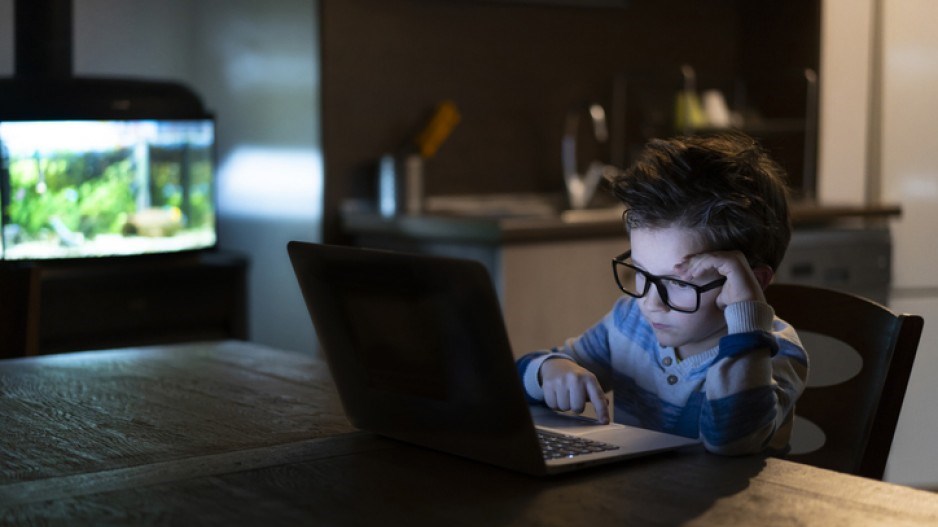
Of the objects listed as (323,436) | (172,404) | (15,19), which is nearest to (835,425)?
(323,436)

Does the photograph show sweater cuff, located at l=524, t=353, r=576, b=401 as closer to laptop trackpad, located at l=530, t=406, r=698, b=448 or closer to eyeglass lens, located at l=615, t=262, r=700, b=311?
laptop trackpad, located at l=530, t=406, r=698, b=448

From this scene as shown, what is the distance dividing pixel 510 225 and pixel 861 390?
1.61 metres

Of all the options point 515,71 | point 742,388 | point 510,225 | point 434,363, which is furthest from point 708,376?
point 515,71

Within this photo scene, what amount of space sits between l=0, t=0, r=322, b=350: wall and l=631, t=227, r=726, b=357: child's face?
85.9 inches

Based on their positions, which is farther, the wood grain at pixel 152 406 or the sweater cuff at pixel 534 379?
the sweater cuff at pixel 534 379

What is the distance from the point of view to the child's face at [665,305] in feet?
4.39

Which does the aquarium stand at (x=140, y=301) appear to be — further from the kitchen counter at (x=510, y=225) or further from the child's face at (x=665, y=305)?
the child's face at (x=665, y=305)

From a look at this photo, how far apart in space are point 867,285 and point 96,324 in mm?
2172

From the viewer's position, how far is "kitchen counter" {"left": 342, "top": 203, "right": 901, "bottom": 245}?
3096 millimetres

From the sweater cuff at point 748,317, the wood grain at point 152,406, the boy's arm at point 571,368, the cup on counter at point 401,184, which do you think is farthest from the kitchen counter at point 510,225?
the sweater cuff at point 748,317

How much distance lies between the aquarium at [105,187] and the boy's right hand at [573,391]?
1954 mm

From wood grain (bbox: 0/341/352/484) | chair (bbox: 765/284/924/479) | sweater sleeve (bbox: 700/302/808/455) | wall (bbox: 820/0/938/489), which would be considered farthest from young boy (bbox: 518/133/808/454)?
wall (bbox: 820/0/938/489)

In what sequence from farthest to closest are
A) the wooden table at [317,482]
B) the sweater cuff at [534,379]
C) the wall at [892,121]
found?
the wall at [892,121] → the sweater cuff at [534,379] → the wooden table at [317,482]

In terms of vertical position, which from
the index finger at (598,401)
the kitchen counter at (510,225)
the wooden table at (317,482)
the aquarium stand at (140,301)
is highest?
the kitchen counter at (510,225)
